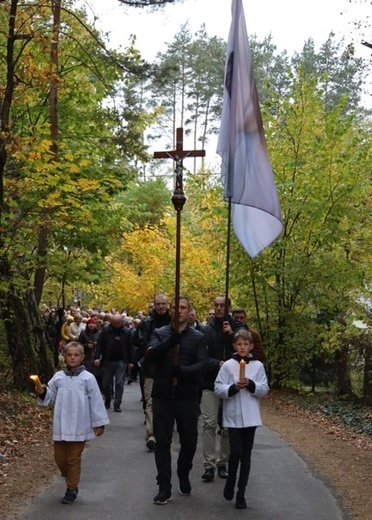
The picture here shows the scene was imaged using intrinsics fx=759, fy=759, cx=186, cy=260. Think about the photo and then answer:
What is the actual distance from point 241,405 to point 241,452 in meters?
0.46

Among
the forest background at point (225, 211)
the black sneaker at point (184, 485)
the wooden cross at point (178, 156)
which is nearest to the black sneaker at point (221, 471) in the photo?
the black sneaker at point (184, 485)

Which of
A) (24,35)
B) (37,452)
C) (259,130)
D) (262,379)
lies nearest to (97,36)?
(24,35)

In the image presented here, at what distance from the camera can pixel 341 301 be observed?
20500 mm

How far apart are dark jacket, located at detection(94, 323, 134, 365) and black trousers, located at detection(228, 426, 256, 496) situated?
7.53 m

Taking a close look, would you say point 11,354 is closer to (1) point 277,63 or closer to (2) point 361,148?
(2) point 361,148

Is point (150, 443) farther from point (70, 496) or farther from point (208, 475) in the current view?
point (70, 496)

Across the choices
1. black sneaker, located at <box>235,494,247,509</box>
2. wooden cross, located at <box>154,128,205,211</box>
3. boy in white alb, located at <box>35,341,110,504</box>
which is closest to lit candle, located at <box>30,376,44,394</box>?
boy in white alb, located at <box>35,341,110,504</box>

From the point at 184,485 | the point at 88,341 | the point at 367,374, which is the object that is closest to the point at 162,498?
the point at 184,485

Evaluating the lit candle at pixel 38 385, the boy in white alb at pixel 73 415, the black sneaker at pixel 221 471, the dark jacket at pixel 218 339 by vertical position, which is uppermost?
the dark jacket at pixel 218 339

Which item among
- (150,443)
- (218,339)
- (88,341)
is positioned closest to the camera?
(218,339)

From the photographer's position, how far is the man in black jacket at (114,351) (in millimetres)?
15016

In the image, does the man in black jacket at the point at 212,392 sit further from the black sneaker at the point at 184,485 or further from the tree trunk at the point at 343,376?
the tree trunk at the point at 343,376

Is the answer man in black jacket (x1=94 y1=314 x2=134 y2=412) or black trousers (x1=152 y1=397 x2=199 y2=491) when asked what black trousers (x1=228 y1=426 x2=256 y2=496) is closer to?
black trousers (x1=152 y1=397 x2=199 y2=491)

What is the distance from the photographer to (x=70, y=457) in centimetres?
772
